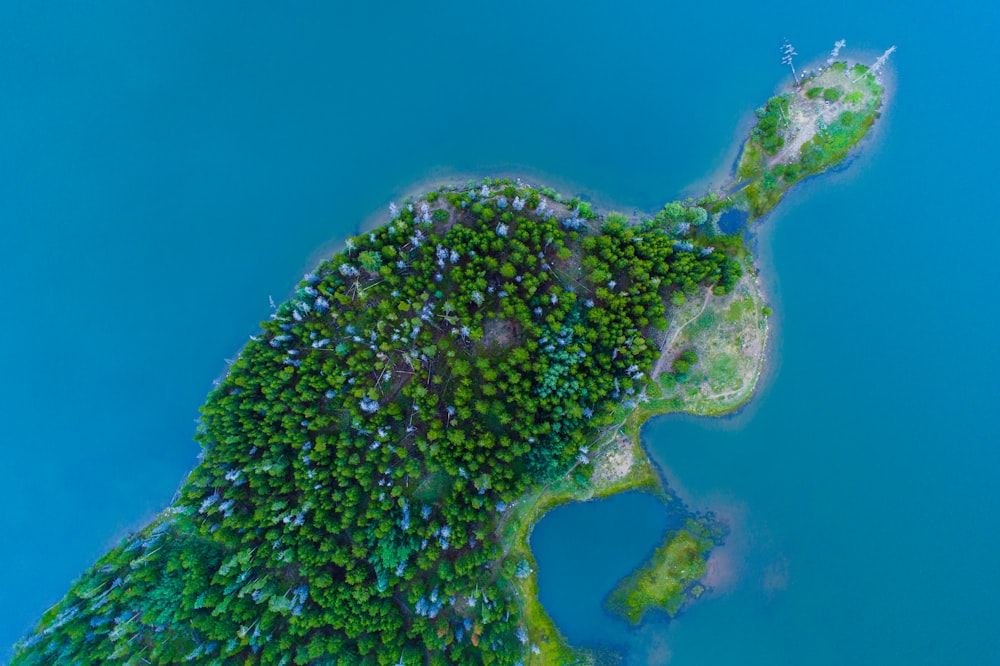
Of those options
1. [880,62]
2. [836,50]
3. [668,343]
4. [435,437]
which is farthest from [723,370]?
[880,62]

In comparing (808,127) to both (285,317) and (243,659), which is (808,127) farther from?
(243,659)

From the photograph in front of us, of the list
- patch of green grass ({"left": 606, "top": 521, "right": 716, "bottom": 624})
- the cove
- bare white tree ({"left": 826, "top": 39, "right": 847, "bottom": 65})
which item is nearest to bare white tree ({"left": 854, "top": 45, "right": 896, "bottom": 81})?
bare white tree ({"left": 826, "top": 39, "right": 847, "bottom": 65})

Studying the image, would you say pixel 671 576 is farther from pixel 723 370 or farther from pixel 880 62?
pixel 880 62

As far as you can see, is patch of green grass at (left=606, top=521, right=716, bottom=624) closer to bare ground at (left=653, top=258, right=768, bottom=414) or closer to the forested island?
the forested island

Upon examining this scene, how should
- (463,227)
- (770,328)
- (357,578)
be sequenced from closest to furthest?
(357,578)
(463,227)
(770,328)

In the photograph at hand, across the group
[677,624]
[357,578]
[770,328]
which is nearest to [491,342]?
[357,578]
